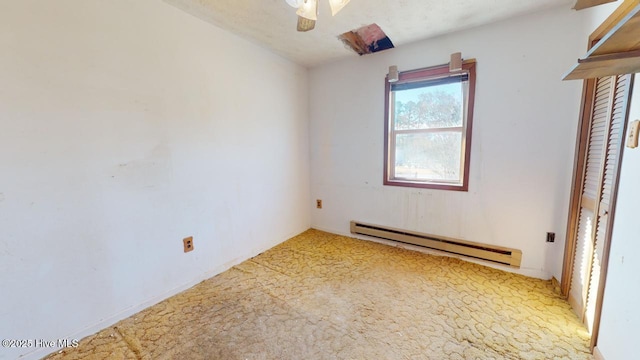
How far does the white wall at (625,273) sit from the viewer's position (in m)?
1.10

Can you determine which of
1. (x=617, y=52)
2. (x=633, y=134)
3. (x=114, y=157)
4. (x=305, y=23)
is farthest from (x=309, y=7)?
(x=633, y=134)

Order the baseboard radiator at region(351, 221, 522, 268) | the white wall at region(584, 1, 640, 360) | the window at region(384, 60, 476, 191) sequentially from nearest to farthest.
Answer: the white wall at region(584, 1, 640, 360) → the baseboard radiator at region(351, 221, 522, 268) → the window at region(384, 60, 476, 191)

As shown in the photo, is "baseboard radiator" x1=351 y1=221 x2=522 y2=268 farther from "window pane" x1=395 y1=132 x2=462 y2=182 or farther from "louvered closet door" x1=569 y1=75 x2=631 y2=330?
"window pane" x1=395 y1=132 x2=462 y2=182

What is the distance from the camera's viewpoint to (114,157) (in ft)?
5.36

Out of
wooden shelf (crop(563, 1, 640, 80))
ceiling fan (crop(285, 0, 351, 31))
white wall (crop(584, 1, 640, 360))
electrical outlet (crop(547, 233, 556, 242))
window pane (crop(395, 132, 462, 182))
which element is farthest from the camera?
window pane (crop(395, 132, 462, 182))

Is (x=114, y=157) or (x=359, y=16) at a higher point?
(x=359, y=16)

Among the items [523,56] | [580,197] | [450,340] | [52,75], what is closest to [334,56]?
[523,56]

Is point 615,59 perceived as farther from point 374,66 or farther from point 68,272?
point 68,272

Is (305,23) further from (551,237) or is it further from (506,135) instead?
(551,237)

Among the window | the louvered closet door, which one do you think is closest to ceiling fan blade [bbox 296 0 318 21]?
the window

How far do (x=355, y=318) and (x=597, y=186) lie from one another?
70.0 inches

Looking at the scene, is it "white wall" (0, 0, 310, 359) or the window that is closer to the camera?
"white wall" (0, 0, 310, 359)

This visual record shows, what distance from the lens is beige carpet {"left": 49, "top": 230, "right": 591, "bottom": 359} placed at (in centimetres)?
143

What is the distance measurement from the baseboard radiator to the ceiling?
2032 millimetres
